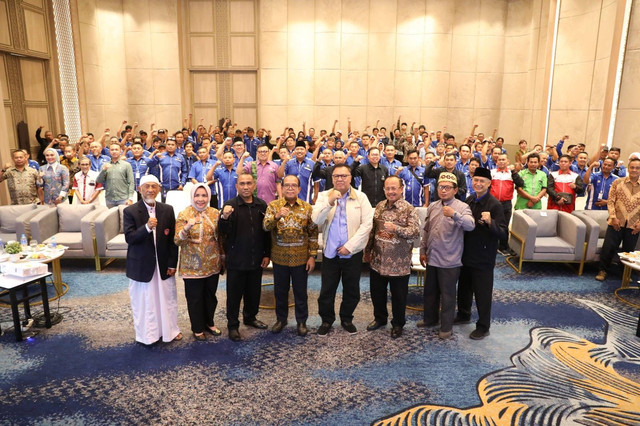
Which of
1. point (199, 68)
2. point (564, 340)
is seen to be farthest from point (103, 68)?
point (564, 340)

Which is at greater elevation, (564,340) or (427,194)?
(427,194)

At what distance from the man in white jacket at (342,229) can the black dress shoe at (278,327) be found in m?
0.42

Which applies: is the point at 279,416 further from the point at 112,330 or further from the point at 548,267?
the point at 548,267

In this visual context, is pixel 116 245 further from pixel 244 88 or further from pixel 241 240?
pixel 244 88

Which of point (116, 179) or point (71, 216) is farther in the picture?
point (116, 179)

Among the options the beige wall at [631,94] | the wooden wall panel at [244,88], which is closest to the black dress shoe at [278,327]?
the beige wall at [631,94]

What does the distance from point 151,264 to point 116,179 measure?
3587mm

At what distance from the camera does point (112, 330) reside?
4.94m

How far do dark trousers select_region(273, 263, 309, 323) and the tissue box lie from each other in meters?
2.47

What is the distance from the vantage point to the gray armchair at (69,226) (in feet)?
21.5

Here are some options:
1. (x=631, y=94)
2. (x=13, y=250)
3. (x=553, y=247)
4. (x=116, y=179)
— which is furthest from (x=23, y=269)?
(x=631, y=94)

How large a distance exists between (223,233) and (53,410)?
1.95 meters

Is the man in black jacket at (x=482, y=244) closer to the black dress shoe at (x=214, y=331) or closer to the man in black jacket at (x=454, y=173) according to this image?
the man in black jacket at (x=454, y=173)

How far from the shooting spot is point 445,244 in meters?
4.67
